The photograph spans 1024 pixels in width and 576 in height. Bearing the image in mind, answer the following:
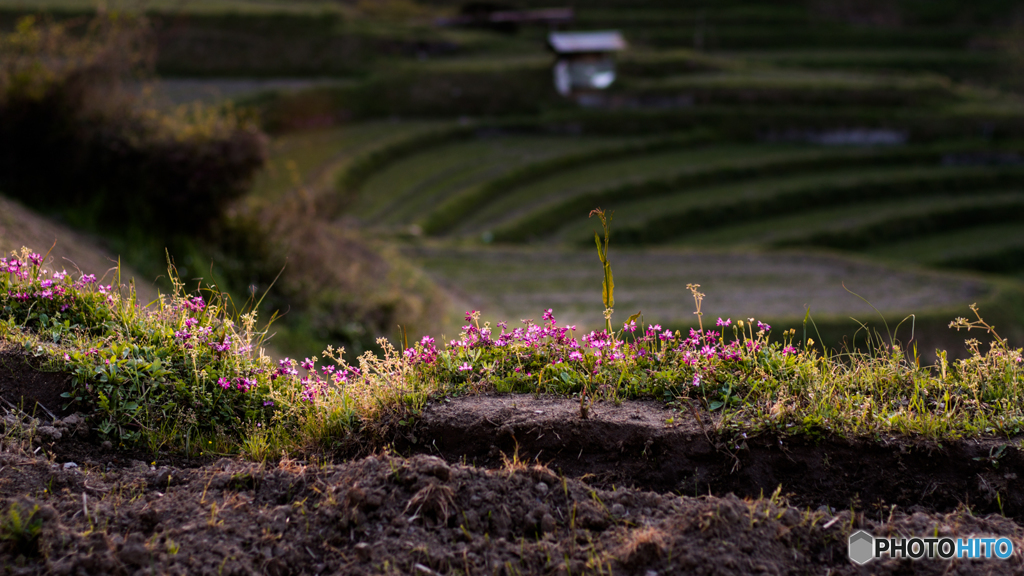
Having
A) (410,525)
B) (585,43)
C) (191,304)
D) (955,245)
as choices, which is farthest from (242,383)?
(585,43)

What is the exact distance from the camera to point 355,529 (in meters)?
2.88

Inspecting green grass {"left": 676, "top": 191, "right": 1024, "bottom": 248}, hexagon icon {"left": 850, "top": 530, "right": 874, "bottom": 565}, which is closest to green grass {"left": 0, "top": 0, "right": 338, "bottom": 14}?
green grass {"left": 676, "top": 191, "right": 1024, "bottom": 248}

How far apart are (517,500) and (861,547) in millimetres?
1393

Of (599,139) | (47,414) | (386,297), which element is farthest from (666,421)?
(599,139)

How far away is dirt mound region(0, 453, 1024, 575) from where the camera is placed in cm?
269

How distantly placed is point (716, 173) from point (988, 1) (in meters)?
43.3

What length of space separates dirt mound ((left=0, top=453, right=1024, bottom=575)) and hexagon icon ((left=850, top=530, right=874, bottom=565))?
0.03 metres

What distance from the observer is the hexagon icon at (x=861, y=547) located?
279 centimetres

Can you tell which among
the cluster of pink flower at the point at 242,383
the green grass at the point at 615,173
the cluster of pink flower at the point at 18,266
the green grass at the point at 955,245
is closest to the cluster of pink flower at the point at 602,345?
the cluster of pink flower at the point at 242,383

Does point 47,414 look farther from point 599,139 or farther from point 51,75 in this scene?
point 599,139

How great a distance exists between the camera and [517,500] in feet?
9.85

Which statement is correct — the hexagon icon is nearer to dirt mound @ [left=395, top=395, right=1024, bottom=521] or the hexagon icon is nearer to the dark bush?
dirt mound @ [left=395, top=395, right=1024, bottom=521]

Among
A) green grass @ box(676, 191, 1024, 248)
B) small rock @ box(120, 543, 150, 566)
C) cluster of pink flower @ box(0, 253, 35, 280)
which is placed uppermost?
cluster of pink flower @ box(0, 253, 35, 280)

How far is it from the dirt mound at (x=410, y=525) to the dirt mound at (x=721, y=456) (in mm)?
223
